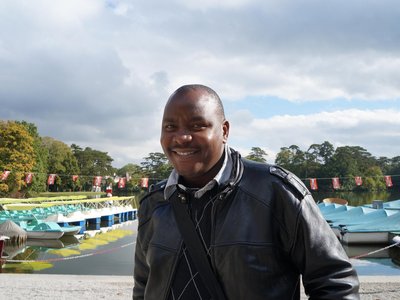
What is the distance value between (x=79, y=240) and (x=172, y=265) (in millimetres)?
21528

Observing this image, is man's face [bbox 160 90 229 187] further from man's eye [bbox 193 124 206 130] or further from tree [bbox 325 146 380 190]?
tree [bbox 325 146 380 190]

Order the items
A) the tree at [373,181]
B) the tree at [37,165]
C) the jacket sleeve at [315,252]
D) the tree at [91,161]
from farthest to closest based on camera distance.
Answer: the tree at [91,161], the tree at [373,181], the tree at [37,165], the jacket sleeve at [315,252]

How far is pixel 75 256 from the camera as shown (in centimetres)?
1496

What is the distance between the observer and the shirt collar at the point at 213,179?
5.38 feet

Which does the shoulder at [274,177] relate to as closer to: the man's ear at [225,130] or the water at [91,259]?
the man's ear at [225,130]

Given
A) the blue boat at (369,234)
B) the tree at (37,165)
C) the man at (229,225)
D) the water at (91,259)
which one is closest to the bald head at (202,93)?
the man at (229,225)

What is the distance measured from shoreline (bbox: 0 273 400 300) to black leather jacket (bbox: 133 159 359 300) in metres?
5.84

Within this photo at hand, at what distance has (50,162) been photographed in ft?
230

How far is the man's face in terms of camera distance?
63.9 inches

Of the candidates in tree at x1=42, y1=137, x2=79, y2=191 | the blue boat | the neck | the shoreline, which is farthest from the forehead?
tree at x1=42, y1=137, x2=79, y2=191

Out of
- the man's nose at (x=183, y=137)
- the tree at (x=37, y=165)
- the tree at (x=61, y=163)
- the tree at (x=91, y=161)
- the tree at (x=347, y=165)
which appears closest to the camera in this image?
the man's nose at (x=183, y=137)

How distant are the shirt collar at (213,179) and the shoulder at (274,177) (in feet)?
0.23

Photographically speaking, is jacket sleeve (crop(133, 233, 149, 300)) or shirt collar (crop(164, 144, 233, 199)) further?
jacket sleeve (crop(133, 233, 149, 300))

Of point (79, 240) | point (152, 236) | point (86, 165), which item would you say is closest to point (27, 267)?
point (79, 240)
